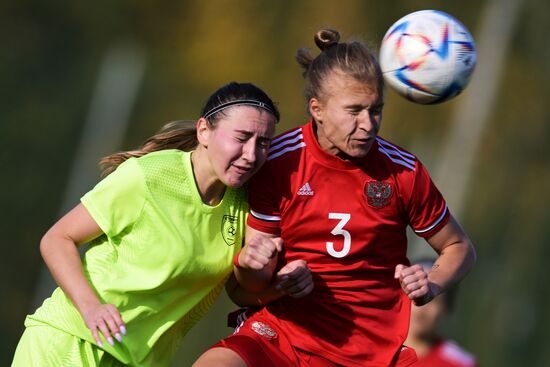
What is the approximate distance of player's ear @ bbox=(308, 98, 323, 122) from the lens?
434cm

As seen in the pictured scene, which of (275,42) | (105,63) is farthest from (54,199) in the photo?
(275,42)

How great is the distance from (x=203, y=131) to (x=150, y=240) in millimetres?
508

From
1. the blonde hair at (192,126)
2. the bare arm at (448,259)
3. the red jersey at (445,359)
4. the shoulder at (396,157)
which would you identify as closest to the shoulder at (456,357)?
the red jersey at (445,359)

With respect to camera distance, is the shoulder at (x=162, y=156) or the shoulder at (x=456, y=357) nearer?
the shoulder at (x=456, y=357)

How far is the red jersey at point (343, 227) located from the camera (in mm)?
4285


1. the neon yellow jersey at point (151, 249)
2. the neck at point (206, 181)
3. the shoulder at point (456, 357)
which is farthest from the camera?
the neck at point (206, 181)

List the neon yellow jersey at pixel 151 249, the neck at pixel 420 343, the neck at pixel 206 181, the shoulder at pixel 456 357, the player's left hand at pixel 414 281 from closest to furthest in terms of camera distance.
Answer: the player's left hand at pixel 414 281 < the shoulder at pixel 456 357 < the neon yellow jersey at pixel 151 249 < the neck at pixel 206 181 < the neck at pixel 420 343

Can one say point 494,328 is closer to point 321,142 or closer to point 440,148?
point 440,148

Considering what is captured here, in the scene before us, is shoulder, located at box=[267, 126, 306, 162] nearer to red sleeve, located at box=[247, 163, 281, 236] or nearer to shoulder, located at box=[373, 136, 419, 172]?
red sleeve, located at box=[247, 163, 281, 236]

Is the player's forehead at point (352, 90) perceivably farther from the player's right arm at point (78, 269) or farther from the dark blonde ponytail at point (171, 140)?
the player's right arm at point (78, 269)

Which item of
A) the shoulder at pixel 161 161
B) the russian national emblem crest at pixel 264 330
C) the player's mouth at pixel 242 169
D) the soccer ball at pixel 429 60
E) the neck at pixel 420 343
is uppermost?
the soccer ball at pixel 429 60

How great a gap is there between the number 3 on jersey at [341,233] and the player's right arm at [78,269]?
898 millimetres

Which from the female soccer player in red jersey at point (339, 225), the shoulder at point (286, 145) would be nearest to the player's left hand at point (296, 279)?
the female soccer player in red jersey at point (339, 225)

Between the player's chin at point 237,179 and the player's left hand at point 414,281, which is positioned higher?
the player's chin at point 237,179
